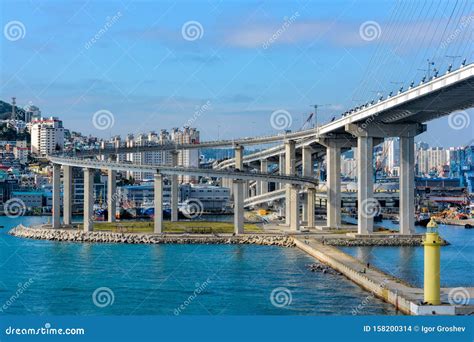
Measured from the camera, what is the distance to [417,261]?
1881 centimetres

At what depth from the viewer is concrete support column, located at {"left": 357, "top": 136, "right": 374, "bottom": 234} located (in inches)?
Answer: 936

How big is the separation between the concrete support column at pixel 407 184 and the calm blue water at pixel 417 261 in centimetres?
132

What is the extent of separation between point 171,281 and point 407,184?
10771 mm

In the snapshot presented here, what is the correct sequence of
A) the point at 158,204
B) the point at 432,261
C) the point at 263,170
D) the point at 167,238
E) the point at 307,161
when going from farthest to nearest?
1. the point at 263,170
2. the point at 307,161
3. the point at 158,204
4. the point at 167,238
5. the point at 432,261

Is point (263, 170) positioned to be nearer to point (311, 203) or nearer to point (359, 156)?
point (311, 203)

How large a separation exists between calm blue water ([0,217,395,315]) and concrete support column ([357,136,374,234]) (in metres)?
2.76

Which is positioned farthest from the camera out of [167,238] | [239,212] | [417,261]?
[239,212]

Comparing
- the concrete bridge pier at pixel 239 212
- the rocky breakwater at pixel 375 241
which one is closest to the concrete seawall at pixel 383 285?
the rocky breakwater at pixel 375 241

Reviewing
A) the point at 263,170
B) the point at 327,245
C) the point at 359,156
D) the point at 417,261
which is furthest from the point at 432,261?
the point at 263,170

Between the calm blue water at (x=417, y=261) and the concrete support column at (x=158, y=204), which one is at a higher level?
the concrete support column at (x=158, y=204)

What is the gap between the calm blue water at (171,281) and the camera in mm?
12555

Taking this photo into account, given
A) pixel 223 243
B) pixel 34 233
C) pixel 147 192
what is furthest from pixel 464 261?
pixel 147 192

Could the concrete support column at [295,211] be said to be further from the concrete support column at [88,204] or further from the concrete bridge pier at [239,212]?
the concrete support column at [88,204]

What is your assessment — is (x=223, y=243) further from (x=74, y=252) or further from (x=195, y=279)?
(x=195, y=279)
